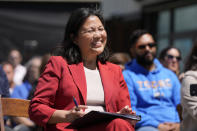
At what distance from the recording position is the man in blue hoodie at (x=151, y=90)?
4246 millimetres

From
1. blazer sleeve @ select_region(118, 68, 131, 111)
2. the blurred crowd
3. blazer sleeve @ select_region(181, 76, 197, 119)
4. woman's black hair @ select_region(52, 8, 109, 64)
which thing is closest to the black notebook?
blazer sleeve @ select_region(118, 68, 131, 111)

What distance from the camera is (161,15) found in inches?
386

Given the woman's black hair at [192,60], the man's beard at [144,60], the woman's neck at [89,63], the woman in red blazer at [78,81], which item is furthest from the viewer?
Answer: the man's beard at [144,60]

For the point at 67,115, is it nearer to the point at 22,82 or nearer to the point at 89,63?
the point at 89,63

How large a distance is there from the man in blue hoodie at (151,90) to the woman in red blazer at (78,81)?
1201 millimetres

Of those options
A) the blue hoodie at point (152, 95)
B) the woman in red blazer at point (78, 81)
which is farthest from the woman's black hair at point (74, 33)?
the blue hoodie at point (152, 95)

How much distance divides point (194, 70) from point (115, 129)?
57.8 inches

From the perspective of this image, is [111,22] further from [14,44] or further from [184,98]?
[184,98]

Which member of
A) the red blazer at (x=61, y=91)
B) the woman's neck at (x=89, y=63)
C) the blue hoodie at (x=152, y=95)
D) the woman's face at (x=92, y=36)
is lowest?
the blue hoodie at (x=152, y=95)

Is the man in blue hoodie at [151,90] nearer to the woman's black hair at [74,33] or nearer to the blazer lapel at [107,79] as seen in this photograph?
the blazer lapel at [107,79]

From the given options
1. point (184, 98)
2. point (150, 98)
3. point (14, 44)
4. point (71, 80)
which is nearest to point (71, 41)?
point (71, 80)

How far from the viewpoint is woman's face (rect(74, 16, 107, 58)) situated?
302 centimetres

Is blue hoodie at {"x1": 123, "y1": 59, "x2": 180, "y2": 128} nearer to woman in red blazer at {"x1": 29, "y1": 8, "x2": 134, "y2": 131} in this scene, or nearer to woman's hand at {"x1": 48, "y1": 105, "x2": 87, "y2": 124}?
woman in red blazer at {"x1": 29, "y1": 8, "x2": 134, "y2": 131}

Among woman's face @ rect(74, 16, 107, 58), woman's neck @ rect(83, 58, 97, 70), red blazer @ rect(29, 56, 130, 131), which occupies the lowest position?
red blazer @ rect(29, 56, 130, 131)
